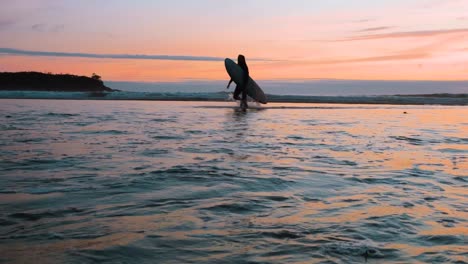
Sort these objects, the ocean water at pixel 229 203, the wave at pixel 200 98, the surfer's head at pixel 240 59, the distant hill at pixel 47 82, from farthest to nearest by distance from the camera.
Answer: the distant hill at pixel 47 82, the wave at pixel 200 98, the surfer's head at pixel 240 59, the ocean water at pixel 229 203

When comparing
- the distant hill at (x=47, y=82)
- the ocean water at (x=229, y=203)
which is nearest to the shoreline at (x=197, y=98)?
the distant hill at (x=47, y=82)

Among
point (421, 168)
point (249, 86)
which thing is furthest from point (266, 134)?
point (249, 86)

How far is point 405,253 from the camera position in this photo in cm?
303

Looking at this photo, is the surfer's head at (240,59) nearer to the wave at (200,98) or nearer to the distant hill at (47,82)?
the wave at (200,98)

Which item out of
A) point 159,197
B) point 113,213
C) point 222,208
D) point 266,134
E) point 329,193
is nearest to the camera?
point 113,213

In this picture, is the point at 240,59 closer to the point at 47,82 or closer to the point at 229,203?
the point at 229,203

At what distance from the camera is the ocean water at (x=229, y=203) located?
9.89ft

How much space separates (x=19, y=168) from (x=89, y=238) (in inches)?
120

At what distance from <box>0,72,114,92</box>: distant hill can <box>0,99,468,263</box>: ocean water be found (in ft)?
139

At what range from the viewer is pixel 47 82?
49.3m

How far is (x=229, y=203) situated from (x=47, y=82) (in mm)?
49138

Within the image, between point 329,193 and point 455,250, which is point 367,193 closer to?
point 329,193

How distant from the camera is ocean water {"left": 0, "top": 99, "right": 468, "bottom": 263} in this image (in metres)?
3.01

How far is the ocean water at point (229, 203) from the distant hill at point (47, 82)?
42.2 metres
